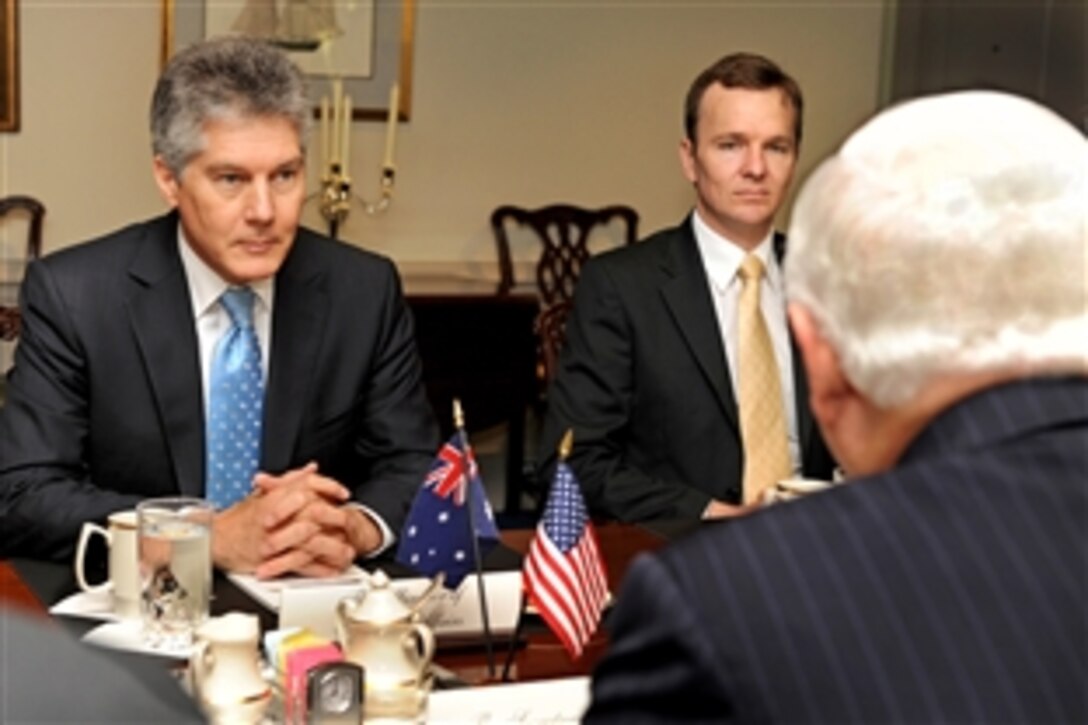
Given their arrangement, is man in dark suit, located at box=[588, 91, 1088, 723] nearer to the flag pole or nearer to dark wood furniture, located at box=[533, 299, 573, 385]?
the flag pole

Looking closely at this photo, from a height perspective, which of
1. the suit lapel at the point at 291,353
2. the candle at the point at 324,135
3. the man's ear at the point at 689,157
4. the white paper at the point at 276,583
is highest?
the man's ear at the point at 689,157

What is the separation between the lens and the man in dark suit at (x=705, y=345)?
139 inches

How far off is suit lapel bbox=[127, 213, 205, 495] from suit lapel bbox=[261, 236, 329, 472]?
12cm

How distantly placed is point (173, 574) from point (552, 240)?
175 inches

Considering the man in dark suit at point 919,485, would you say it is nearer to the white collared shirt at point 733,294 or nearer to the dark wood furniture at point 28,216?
the white collared shirt at point 733,294

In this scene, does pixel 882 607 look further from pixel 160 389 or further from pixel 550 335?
pixel 550 335

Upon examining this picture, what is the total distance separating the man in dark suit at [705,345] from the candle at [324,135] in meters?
2.33

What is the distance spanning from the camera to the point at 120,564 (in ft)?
8.06

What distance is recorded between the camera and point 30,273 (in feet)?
10.0

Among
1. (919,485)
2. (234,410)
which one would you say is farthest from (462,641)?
(919,485)

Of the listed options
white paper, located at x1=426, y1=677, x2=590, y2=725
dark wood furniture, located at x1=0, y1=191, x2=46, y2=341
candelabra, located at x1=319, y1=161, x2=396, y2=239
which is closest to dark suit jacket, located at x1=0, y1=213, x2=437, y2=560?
white paper, located at x1=426, y1=677, x2=590, y2=725

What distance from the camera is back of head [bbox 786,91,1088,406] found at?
124 centimetres

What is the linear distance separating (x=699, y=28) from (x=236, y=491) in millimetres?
4384

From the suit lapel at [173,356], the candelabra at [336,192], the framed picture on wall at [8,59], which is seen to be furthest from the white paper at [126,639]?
the framed picture on wall at [8,59]
